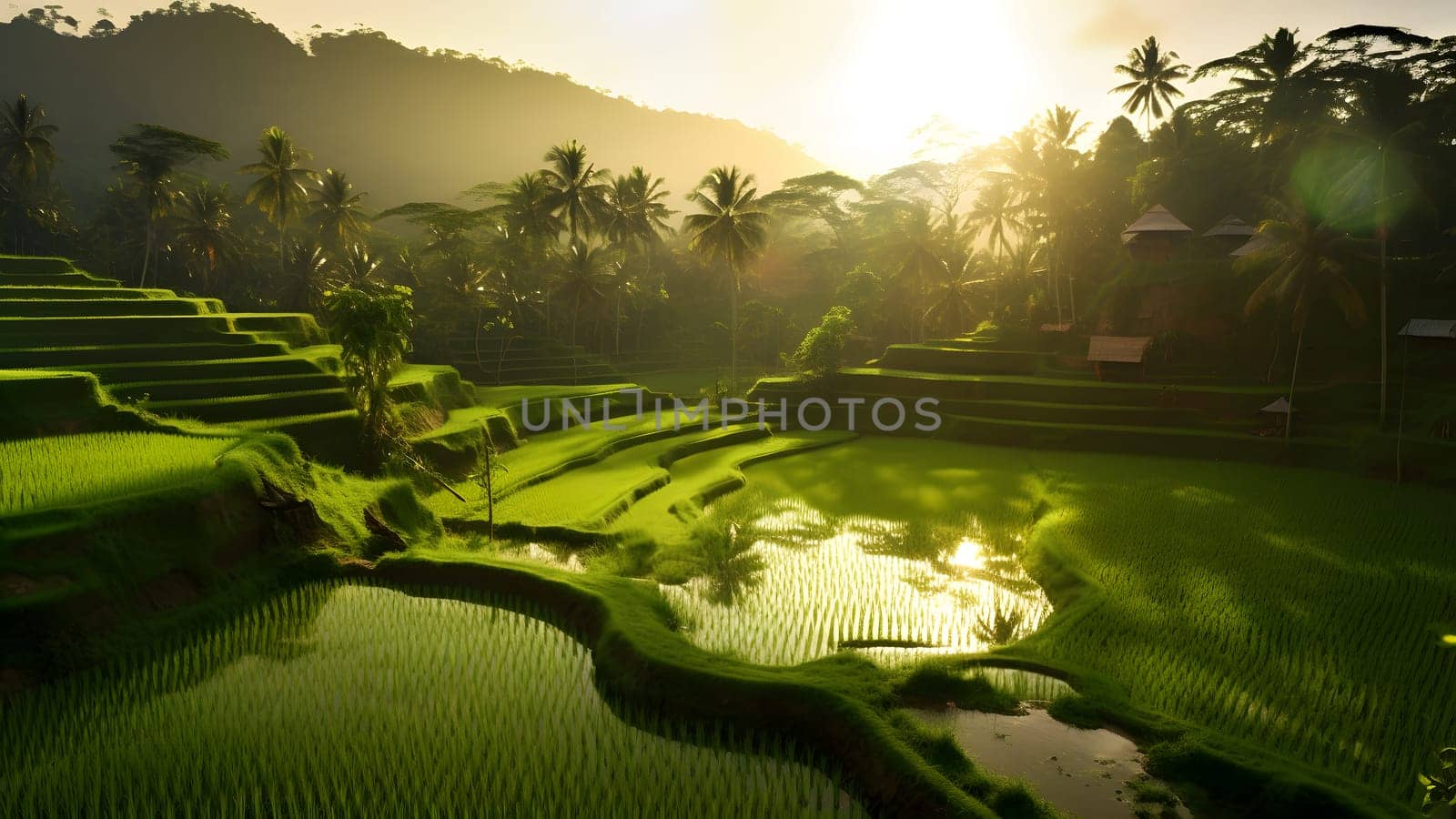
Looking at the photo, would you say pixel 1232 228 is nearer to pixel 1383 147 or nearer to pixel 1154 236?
pixel 1154 236

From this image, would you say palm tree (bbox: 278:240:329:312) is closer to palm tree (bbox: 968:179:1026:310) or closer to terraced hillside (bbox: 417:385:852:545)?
terraced hillside (bbox: 417:385:852:545)

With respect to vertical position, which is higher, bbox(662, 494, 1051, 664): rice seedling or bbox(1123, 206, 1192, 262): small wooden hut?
bbox(1123, 206, 1192, 262): small wooden hut

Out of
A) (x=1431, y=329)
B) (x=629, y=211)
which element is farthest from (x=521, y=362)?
(x=1431, y=329)

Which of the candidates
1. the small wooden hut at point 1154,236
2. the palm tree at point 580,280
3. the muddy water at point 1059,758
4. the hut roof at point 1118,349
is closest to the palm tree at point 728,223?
the palm tree at point 580,280

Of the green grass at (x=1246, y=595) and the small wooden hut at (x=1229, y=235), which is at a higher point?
the small wooden hut at (x=1229, y=235)

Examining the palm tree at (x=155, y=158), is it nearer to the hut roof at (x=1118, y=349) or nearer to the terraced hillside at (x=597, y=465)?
the terraced hillside at (x=597, y=465)

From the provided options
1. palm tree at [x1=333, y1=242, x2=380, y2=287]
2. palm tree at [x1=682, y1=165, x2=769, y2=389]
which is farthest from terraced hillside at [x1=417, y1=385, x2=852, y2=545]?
palm tree at [x1=333, y1=242, x2=380, y2=287]
